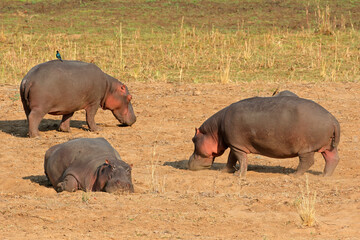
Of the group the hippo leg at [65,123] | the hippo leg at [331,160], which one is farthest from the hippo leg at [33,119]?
the hippo leg at [331,160]

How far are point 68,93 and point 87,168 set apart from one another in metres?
3.50

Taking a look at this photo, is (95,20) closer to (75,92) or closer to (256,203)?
(75,92)

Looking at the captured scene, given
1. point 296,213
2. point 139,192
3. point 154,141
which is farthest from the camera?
point 154,141

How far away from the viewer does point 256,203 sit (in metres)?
6.62

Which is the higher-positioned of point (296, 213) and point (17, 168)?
point (296, 213)

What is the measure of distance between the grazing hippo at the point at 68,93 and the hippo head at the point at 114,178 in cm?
365

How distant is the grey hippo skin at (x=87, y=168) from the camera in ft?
23.6

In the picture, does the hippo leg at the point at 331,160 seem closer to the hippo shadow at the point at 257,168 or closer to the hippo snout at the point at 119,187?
the hippo shadow at the point at 257,168

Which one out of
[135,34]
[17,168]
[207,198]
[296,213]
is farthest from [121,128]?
[135,34]

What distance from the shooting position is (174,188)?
7.80m

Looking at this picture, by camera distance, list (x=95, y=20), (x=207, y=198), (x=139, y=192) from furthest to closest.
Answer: (x=95, y=20) → (x=139, y=192) → (x=207, y=198)

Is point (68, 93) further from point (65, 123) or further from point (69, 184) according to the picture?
point (69, 184)

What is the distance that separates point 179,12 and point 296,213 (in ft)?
67.8

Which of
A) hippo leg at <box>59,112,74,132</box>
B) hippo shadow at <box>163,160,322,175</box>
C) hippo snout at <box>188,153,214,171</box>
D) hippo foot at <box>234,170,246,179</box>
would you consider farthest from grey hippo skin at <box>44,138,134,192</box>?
hippo leg at <box>59,112,74,132</box>
